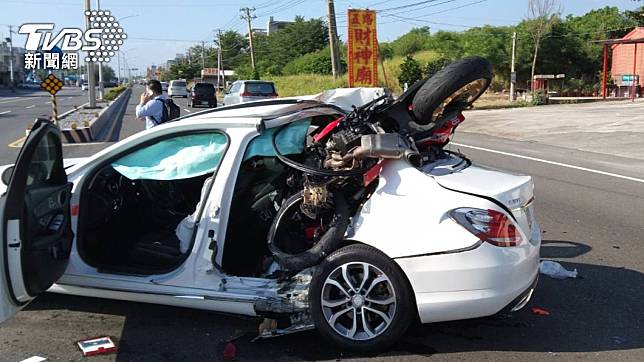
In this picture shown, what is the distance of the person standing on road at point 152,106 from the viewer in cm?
930

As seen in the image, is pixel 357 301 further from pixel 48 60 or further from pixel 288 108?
pixel 48 60

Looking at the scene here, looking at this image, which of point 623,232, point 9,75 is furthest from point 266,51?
point 623,232

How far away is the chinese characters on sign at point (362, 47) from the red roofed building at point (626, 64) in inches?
801

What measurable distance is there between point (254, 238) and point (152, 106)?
5.42 meters

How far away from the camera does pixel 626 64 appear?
45312 millimetres

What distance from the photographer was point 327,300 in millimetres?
3920

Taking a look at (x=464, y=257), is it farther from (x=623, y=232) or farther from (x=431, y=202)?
(x=623, y=232)

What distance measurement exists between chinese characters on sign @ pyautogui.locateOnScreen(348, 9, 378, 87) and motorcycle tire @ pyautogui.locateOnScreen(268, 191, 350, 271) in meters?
24.6

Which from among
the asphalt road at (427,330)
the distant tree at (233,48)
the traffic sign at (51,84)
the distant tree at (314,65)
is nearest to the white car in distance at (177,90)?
the distant tree at (314,65)

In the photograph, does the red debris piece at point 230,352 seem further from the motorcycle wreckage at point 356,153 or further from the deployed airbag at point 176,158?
the deployed airbag at point 176,158

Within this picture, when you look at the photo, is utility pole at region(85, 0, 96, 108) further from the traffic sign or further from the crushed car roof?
the crushed car roof

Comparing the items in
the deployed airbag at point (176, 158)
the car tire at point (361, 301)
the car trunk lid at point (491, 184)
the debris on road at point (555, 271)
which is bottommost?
the debris on road at point (555, 271)

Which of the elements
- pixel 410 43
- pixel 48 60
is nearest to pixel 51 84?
pixel 48 60

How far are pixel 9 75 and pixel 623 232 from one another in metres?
120
